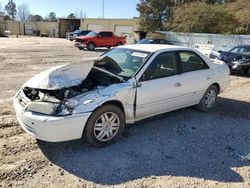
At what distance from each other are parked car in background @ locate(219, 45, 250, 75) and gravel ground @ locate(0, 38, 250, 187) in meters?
6.95

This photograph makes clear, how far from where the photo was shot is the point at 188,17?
28.5m

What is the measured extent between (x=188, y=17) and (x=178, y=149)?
86.5ft

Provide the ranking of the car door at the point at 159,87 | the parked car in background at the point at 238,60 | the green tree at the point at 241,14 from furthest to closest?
the green tree at the point at 241,14 < the parked car in background at the point at 238,60 < the car door at the point at 159,87

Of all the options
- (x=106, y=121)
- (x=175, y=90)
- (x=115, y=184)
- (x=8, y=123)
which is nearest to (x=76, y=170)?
(x=115, y=184)

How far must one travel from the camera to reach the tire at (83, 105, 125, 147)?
13.2ft

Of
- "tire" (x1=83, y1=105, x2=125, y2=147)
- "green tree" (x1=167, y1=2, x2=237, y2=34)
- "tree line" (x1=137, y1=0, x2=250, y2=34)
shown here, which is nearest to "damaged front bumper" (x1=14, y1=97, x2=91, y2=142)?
Answer: "tire" (x1=83, y1=105, x2=125, y2=147)

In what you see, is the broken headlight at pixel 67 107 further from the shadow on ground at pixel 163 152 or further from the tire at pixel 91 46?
the tire at pixel 91 46

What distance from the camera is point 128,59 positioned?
16.7ft

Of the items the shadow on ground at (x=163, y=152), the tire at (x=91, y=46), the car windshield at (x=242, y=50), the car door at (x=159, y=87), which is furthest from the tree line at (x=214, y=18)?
the shadow on ground at (x=163, y=152)

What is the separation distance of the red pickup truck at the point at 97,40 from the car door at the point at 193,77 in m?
17.4

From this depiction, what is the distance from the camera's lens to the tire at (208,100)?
6117 millimetres

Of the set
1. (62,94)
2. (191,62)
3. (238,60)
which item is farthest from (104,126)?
(238,60)

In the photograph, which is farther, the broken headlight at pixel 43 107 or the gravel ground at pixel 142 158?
the broken headlight at pixel 43 107

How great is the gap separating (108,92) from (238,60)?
9.63 metres
